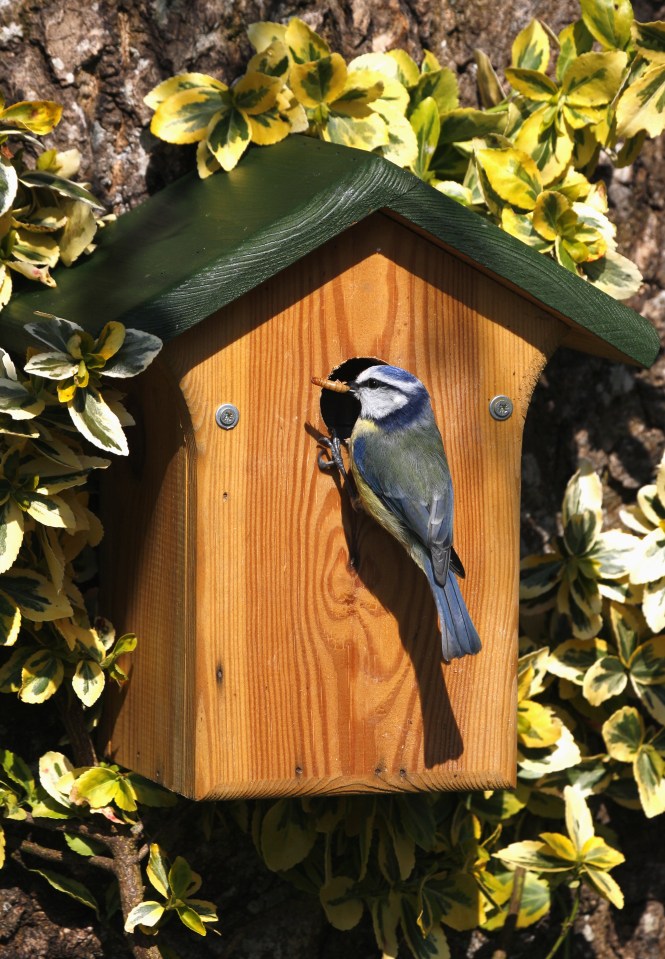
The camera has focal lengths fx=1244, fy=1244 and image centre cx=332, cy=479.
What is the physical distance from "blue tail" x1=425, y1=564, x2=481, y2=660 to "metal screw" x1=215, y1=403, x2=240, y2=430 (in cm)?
46

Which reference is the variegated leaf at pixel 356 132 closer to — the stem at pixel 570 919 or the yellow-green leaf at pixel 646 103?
the yellow-green leaf at pixel 646 103

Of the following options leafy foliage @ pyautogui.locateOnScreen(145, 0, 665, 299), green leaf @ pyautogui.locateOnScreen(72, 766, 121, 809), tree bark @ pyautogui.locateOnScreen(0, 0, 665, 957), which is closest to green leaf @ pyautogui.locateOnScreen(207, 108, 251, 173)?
leafy foliage @ pyautogui.locateOnScreen(145, 0, 665, 299)

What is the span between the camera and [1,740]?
2.88 m

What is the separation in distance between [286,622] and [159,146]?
1.24 metres

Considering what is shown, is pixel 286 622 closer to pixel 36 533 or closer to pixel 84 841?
pixel 36 533

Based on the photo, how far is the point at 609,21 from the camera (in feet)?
9.62

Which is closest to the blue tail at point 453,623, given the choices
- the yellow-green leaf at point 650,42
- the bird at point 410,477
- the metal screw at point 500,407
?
the bird at point 410,477

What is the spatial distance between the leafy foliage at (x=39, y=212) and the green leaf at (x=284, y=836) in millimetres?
1332

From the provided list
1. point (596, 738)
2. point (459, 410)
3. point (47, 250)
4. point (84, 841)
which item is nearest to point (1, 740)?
point (84, 841)

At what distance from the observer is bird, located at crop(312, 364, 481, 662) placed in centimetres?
235

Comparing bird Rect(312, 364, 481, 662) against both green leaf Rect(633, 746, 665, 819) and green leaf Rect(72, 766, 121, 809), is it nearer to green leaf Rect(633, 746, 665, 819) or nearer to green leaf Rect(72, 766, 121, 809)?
green leaf Rect(72, 766, 121, 809)

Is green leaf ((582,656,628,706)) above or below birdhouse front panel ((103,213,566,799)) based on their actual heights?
below

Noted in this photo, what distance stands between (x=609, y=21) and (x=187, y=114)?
103 centimetres

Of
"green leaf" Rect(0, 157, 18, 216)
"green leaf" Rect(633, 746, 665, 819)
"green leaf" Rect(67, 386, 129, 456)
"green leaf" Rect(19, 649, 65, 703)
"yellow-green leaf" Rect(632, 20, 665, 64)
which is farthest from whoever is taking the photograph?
"green leaf" Rect(633, 746, 665, 819)
